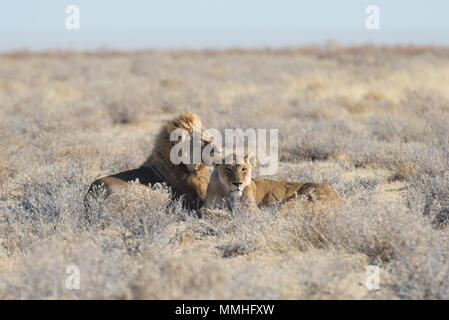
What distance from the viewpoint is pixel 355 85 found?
67.1 feet

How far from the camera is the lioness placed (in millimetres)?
6129

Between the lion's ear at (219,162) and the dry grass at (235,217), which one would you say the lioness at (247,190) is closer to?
the lion's ear at (219,162)

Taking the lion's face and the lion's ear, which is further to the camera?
the lion's face

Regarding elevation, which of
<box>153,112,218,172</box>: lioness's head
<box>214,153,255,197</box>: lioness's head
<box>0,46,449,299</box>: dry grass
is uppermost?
<box>153,112,218,172</box>: lioness's head

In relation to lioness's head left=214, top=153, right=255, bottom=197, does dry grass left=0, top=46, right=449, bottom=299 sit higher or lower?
lower

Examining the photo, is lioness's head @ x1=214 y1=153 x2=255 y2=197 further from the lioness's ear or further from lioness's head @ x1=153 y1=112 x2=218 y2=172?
lioness's head @ x1=153 y1=112 x2=218 y2=172

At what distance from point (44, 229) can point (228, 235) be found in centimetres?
185

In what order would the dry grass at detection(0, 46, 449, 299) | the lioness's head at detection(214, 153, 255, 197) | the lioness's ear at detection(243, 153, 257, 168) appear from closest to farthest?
1. the dry grass at detection(0, 46, 449, 299)
2. the lioness's head at detection(214, 153, 255, 197)
3. the lioness's ear at detection(243, 153, 257, 168)

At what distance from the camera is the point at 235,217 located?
19.3 feet

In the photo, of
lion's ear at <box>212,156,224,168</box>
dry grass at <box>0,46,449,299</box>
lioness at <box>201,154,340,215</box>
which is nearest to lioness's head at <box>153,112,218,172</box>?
lion's ear at <box>212,156,224,168</box>

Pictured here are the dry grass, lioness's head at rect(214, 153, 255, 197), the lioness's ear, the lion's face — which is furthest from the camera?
the lion's face

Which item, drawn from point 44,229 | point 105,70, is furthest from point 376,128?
point 105,70
